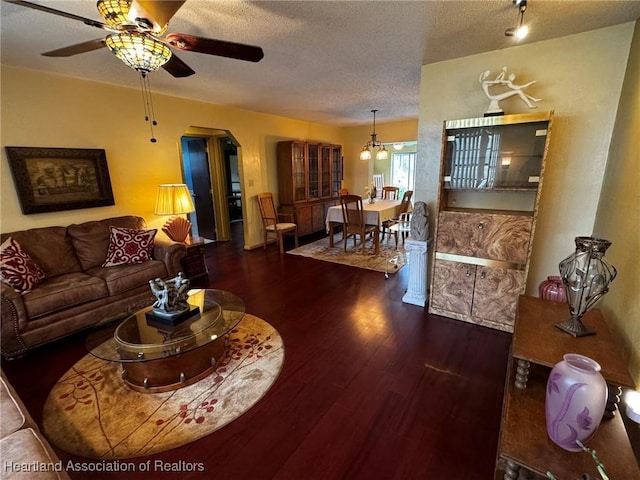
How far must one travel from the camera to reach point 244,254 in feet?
16.7

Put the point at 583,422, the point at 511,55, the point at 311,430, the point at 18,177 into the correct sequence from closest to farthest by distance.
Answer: the point at 583,422 < the point at 311,430 < the point at 511,55 < the point at 18,177

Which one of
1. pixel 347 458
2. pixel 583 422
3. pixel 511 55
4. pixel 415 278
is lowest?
pixel 347 458

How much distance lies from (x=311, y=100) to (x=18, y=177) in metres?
3.47

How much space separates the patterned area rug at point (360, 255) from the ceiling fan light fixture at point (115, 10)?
3.60m

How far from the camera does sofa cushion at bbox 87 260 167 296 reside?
2812mm

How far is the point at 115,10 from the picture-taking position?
133 centimetres

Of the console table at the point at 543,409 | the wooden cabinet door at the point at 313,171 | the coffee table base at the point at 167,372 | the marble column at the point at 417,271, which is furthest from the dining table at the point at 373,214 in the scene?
the coffee table base at the point at 167,372

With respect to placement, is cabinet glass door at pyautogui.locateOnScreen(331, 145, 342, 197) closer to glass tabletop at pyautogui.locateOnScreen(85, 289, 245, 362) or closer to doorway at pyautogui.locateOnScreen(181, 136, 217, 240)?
doorway at pyautogui.locateOnScreen(181, 136, 217, 240)

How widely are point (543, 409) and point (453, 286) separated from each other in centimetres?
151

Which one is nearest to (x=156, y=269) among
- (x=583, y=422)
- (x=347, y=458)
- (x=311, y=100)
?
(x=347, y=458)

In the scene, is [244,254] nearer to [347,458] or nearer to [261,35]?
[261,35]

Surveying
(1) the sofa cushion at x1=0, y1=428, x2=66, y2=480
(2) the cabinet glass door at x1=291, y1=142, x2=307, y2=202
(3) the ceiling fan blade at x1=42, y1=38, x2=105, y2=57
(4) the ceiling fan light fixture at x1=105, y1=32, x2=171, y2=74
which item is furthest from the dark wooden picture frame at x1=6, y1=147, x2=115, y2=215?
(2) the cabinet glass door at x1=291, y1=142, x2=307, y2=202

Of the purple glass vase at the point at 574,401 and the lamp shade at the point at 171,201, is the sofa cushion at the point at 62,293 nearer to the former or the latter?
the lamp shade at the point at 171,201

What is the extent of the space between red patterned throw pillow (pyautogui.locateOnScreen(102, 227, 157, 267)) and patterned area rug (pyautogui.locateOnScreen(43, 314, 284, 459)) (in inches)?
43.0
